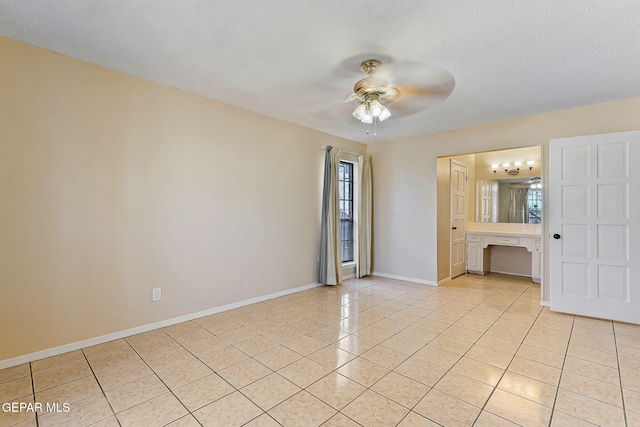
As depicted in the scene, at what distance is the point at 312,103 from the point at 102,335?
321cm

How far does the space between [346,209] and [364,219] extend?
38cm

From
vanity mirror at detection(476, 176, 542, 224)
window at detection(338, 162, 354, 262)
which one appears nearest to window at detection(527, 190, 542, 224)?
vanity mirror at detection(476, 176, 542, 224)

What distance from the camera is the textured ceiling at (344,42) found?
1928 mm

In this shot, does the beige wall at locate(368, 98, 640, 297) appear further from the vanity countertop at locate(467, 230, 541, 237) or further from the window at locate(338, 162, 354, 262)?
the vanity countertop at locate(467, 230, 541, 237)

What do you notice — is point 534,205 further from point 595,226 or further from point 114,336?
point 114,336

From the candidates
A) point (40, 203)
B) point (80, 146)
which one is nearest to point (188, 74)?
point (80, 146)

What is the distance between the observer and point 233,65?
8.79 ft

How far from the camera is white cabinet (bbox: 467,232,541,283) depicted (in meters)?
5.10

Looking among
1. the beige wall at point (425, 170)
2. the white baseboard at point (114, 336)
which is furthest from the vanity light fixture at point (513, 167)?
the white baseboard at point (114, 336)

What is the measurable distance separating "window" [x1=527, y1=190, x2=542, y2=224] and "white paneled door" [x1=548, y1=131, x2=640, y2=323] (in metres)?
2.01

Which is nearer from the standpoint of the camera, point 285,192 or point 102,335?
point 102,335

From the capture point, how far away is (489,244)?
5637 millimetres

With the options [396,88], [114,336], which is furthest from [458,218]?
[114,336]

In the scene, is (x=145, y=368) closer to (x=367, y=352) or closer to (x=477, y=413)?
(x=367, y=352)
